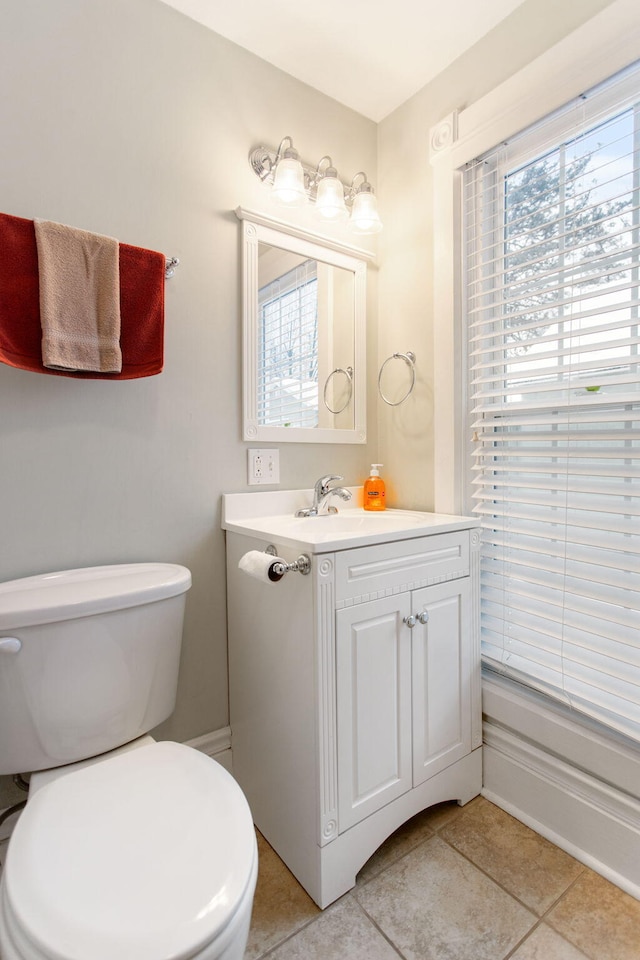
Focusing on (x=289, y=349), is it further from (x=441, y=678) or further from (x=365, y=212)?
(x=441, y=678)

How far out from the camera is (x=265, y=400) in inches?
61.3

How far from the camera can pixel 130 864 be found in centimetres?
70

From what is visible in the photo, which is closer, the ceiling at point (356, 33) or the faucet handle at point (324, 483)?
the ceiling at point (356, 33)

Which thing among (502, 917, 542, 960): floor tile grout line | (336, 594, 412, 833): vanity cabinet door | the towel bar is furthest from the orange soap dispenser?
(502, 917, 542, 960): floor tile grout line

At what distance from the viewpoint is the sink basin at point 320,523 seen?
1141 millimetres

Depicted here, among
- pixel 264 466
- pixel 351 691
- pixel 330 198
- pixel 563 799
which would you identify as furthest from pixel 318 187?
pixel 563 799

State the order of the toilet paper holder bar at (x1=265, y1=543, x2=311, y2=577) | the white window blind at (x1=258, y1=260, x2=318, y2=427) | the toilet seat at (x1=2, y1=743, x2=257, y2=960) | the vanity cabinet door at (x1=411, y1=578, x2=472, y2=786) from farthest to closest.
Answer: the white window blind at (x1=258, y1=260, x2=318, y2=427) < the vanity cabinet door at (x1=411, y1=578, x2=472, y2=786) < the toilet paper holder bar at (x1=265, y1=543, x2=311, y2=577) < the toilet seat at (x1=2, y1=743, x2=257, y2=960)

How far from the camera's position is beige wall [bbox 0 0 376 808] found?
116cm

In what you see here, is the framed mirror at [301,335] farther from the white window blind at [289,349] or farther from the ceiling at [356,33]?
the ceiling at [356,33]

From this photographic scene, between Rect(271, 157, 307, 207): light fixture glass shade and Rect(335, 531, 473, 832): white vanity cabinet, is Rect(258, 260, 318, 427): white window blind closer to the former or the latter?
Rect(271, 157, 307, 207): light fixture glass shade

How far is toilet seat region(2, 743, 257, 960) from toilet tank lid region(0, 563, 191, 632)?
0.31 metres

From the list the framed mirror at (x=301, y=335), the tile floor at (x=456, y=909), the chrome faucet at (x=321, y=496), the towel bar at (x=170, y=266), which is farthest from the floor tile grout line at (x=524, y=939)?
the towel bar at (x=170, y=266)

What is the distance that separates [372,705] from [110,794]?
612 millimetres

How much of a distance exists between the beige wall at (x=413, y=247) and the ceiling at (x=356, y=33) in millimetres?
63
